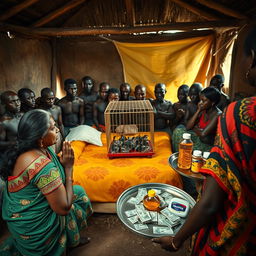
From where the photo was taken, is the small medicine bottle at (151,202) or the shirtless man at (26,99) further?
the shirtless man at (26,99)

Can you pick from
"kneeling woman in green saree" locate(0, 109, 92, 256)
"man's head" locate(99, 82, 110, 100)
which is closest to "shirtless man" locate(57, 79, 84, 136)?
"man's head" locate(99, 82, 110, 100)

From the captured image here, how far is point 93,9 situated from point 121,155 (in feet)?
12.9

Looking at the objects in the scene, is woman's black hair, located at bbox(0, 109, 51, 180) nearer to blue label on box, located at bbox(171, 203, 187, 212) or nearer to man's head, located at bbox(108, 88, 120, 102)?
blue label on box, located at bbox(171, 203, 187, 212)

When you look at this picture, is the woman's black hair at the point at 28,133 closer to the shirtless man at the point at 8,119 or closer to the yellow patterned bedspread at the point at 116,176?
the yellow patterned bedspread at the point at 116,176

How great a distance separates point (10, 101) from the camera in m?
2.72

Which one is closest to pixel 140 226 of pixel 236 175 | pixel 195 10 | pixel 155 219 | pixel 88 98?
pixel 155 219

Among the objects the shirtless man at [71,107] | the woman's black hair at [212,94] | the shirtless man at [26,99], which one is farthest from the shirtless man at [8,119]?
the woman's black hair at [212,94]

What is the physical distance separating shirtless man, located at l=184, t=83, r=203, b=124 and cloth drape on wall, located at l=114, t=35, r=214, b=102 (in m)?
1.44

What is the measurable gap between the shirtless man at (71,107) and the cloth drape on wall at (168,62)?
1638mm

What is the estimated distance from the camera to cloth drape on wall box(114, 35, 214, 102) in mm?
4715

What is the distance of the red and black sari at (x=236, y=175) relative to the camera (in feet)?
2.29

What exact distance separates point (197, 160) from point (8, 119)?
→ 261cm

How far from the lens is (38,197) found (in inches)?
56.4

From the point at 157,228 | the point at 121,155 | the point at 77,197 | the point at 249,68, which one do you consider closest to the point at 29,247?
the point at 77,197
